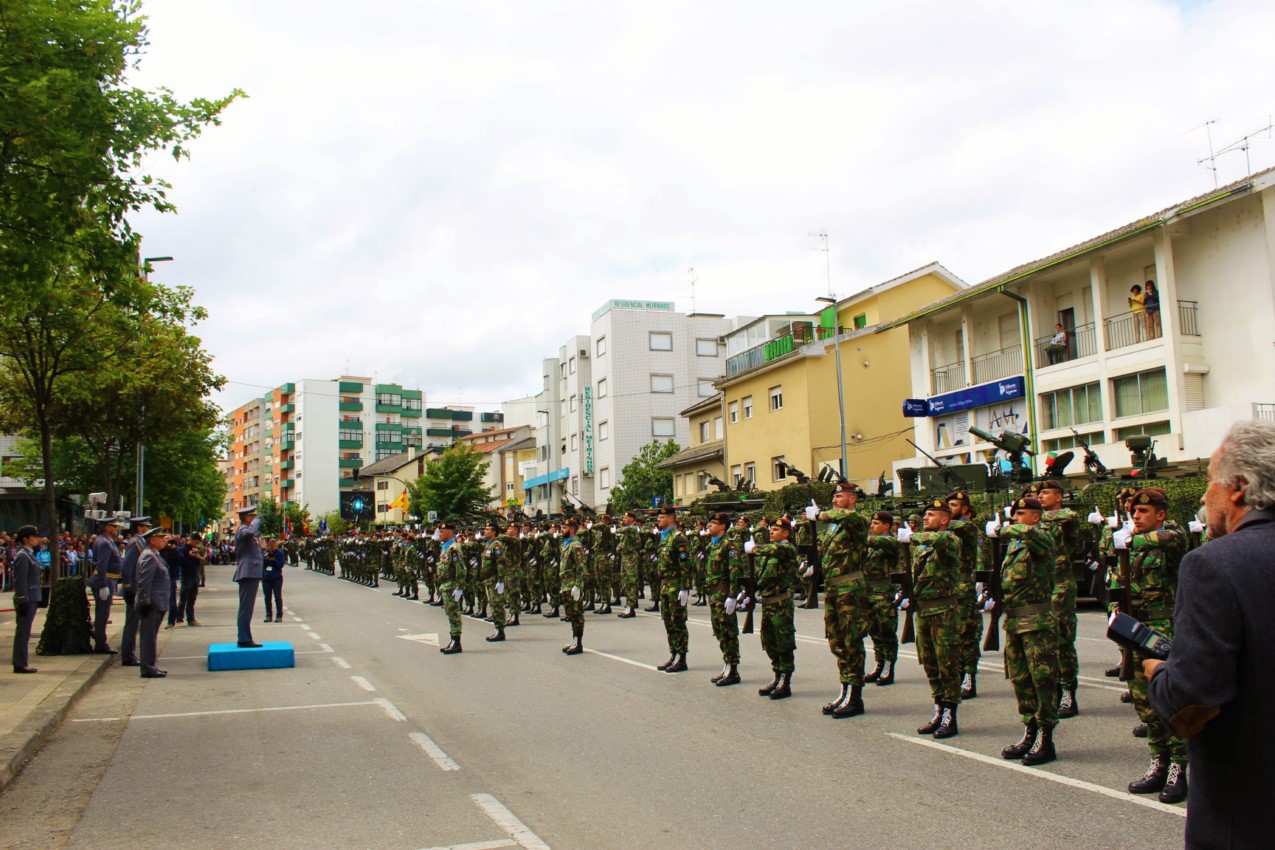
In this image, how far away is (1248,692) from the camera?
2.61 m

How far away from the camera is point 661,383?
2514 inches

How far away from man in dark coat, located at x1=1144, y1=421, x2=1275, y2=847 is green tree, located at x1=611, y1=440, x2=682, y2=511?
5050 centimetres

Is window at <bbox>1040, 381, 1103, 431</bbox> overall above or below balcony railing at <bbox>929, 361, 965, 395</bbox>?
below

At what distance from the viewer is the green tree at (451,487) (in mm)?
64562

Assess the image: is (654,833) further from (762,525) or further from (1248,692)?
(762,525)

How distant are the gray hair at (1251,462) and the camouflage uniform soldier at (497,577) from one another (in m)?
14.3

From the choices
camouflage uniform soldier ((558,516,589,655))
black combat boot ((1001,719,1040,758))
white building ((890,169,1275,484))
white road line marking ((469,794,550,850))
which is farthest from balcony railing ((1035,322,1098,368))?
white road line marking ((469,794,550,850))

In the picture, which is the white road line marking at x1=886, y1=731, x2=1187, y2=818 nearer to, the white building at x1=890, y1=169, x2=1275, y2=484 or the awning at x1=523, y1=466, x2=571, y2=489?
the white building at x1=890, y1=169, x2=1275, y2=484

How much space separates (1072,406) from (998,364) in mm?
3942

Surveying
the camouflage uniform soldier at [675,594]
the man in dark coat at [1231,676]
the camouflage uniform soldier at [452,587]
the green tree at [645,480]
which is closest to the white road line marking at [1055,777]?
the man in dark coat at [1231,676]

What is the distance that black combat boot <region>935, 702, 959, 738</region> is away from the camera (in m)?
8.16

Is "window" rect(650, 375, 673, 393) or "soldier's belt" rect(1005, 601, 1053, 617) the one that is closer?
"soldier's belt" rect(1005, 601, 1053, 617)

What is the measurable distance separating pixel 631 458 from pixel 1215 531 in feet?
195

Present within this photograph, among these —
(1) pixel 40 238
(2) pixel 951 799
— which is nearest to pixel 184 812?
(2) pixel 951 799
